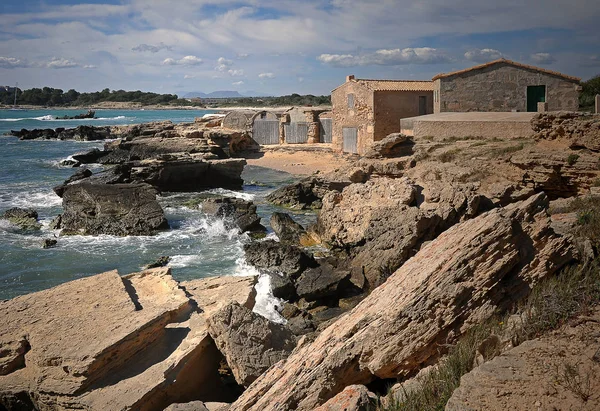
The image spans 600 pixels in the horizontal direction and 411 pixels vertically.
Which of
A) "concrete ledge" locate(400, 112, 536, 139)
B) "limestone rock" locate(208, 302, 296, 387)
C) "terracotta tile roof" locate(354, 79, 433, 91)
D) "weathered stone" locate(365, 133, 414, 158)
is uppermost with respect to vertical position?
"terracotta tile roof" locate(354, 79, 433, 91)

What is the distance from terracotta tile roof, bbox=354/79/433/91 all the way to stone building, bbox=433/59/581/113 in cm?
538

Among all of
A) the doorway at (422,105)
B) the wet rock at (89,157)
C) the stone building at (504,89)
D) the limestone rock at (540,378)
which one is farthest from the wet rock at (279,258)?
the wet rock at (89,157)

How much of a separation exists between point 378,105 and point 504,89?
7.85m

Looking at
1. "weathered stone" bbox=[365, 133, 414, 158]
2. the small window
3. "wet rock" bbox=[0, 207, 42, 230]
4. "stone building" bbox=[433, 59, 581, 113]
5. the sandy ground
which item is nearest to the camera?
"weathered stone" bbox=[365, 133, 414, 158]

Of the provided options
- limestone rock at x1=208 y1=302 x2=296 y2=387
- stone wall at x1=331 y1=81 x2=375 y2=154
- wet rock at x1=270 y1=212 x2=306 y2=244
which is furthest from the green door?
limestone rock at x1=208 y1=302 x2=296 y2=387

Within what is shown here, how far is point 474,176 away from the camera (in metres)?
14.5

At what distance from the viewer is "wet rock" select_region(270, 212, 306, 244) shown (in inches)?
656

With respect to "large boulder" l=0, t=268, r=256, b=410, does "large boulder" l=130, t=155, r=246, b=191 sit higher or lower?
higher

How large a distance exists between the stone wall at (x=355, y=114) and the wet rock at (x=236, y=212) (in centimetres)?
1254

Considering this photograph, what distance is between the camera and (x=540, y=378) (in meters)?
3.89

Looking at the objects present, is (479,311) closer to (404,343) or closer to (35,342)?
(404,343)

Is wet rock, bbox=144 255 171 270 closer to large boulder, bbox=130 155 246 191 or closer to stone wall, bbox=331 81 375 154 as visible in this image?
large boulder, bbox=130 155 246 191

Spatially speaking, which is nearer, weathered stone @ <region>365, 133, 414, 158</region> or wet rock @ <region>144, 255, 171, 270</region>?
wet rock @ <region>144, 255, 171, 270</region>

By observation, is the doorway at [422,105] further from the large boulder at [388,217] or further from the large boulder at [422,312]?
the large boulder at [422,312]
